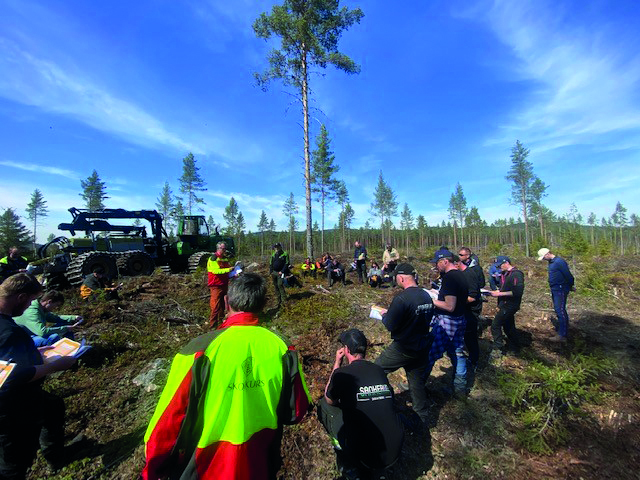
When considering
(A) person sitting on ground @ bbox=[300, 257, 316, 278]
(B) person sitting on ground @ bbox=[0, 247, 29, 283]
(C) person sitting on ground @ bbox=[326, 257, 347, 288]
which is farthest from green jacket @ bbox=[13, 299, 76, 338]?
(A) person sitting on ground @ bbox=[300, 257, 316, 278]

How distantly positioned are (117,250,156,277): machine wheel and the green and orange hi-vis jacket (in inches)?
498

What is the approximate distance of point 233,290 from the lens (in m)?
2.02

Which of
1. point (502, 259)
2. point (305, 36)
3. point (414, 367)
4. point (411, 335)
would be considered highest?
point (305, 36)

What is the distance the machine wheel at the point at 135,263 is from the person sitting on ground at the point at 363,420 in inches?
480

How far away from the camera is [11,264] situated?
9680mm

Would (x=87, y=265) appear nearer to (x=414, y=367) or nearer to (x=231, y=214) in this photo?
(x=414, y=367)

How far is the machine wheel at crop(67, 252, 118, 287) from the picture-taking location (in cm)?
1058

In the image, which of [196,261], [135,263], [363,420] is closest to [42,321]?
[363,420]

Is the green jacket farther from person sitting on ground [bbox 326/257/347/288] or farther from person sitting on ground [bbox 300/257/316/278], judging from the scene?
person sitting on ground [bbox 300/257/316/278]

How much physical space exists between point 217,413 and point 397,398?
144 inches

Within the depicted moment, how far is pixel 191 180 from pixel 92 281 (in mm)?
31141

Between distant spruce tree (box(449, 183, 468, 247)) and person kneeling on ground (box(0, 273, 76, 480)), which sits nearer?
person kneeling on ground (box(0, 273, 76, 480))

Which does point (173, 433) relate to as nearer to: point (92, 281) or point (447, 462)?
point (447, 462)

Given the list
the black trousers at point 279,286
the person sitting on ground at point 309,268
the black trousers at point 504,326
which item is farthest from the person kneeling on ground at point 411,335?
the person sitting on ground at point 309,268
